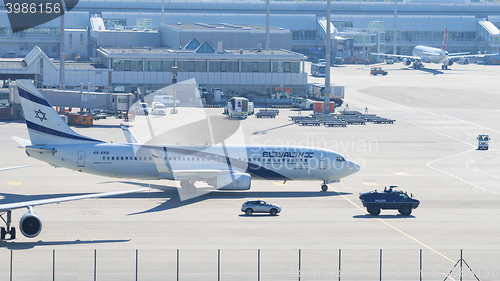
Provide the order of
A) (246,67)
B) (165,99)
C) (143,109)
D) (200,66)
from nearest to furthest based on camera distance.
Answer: (143,109), (165,99), (200,66), (246,67)

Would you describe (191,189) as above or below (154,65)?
below

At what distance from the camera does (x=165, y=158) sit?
59.7 meters

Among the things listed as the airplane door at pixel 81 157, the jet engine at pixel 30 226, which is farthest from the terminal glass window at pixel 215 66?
the jet engine at pixel 30 226

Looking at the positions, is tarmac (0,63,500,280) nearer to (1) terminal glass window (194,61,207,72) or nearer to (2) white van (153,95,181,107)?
(2) white van (153,95,181,107)

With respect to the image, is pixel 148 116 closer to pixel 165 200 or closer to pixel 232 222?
pixel 165 200

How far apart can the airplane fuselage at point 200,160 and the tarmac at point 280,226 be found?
6.43 ft

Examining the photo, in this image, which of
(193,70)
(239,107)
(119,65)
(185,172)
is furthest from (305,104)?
(185,172)

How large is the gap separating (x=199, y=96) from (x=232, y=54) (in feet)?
36.8

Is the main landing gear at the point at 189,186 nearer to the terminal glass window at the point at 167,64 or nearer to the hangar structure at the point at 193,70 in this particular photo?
the hangar structure at the point at 193,70

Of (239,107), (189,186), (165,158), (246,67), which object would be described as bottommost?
(189,186)

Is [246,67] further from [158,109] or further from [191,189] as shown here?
[191,189]

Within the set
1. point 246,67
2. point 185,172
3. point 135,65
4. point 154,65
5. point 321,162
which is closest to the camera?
point 185,172

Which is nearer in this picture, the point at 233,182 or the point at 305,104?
the point at 233,182

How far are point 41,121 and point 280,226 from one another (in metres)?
23.6
